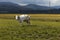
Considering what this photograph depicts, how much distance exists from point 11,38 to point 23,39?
983 mm

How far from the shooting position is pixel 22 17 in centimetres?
3173

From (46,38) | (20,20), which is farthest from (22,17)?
(46,38)

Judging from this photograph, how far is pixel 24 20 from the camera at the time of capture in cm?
3272

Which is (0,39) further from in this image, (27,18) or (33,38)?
(27,18)

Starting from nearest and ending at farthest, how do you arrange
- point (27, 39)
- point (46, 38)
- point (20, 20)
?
point (27, 39), point (46, 38), point (20, 20)

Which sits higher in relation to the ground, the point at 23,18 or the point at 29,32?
the point at 23,18

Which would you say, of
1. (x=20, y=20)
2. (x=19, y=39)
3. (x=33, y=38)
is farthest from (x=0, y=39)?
(x=20, y=20)

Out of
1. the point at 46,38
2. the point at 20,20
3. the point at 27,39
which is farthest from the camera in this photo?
the point at 20,20

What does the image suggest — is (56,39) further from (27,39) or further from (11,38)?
(11,38)

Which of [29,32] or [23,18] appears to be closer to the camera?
[29,32]

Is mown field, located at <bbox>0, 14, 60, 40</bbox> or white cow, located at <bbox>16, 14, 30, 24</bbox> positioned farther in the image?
white cow, located at <bbox>16, 14, 30, 24</bbox>

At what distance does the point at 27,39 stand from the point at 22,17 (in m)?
16.4

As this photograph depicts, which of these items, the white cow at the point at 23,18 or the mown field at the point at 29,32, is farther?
the white cow at the point at 23,18

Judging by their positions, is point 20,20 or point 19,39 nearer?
point 19,39
